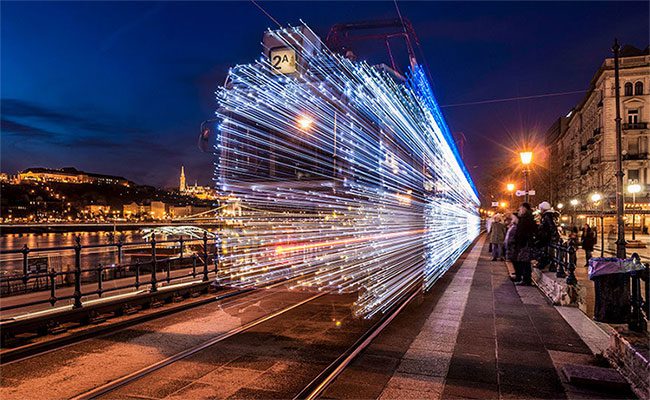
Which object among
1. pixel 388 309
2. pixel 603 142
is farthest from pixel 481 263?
pixel 603 142

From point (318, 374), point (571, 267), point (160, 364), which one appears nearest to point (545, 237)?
point (571, 267)

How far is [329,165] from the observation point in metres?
10.8

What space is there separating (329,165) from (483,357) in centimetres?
599

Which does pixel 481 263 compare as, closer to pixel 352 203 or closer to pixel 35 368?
pixel 352 203

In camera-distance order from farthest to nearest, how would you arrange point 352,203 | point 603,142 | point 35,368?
point 603,142
point 352,203
point 35,368

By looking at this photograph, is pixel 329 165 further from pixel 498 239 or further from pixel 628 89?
pixel 628 89

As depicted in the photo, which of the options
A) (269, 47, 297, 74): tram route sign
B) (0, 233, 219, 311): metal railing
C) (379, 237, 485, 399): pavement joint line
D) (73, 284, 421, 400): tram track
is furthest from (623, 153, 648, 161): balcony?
(73, 284, 421, 400): tram track

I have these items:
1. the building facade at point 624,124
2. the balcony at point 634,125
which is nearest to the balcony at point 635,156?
the building facade at point 624,124

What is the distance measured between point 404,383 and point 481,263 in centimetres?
1384

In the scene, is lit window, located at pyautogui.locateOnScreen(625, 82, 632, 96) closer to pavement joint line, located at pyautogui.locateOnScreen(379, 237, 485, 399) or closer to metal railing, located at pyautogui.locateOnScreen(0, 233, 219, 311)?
pavement joint line, located at pyautogui.locateOnScreen(379, 237, 485, 399)

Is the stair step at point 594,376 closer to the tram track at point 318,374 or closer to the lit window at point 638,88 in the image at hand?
the tram track at point 318,374

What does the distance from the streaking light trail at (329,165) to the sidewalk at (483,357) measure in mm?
1856

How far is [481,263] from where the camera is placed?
58.2 ft

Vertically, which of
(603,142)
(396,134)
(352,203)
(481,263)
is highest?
(603,142)
